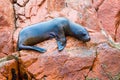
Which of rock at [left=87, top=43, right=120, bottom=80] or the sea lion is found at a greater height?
the sea lion

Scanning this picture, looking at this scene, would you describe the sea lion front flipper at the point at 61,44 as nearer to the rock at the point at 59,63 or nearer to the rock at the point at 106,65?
the rock at the point at 59,63

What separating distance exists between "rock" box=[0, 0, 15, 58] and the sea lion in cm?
146

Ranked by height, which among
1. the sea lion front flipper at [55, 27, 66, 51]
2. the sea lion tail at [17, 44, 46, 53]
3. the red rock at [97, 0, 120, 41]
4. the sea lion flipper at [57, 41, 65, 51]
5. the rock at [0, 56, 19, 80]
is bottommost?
the red rock at [97, 0, 120, 41]

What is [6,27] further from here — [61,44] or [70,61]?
[70,61]

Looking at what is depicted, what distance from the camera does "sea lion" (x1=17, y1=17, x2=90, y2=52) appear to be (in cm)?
670

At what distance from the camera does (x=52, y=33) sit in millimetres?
6773

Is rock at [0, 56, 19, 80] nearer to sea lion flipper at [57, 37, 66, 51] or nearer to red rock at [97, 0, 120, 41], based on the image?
sea lion flipper at [57, 37, 66, 51]

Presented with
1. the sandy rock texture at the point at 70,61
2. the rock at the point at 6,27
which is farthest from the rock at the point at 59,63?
the rock at the point at 6,27

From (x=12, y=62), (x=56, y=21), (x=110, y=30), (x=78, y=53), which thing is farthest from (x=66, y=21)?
(x=110, y=30)

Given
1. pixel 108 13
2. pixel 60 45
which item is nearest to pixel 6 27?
pixel 60 45

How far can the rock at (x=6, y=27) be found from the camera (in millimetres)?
8320

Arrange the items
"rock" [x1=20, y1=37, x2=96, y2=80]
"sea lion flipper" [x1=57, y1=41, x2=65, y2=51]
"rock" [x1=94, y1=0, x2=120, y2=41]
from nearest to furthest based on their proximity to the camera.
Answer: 1. "rock" [x1=20, y1=37, x2=96, y2=80]
2. "sea lion flipper" [x1=57, y1=41, x2=65, y2=51]
3. "rock" [x1=94, y1=0, x2=120, y2=41]

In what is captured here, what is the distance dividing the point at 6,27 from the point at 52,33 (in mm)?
2107

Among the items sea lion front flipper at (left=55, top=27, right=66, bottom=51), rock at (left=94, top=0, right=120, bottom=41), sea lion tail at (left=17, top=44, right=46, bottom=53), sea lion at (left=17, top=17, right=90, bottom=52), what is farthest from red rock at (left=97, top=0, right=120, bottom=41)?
sea lion tail at (left=17, top=44, right=46, bottom=53)
